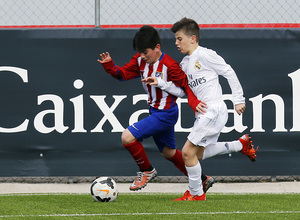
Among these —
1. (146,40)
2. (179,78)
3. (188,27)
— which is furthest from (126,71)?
(188,27)

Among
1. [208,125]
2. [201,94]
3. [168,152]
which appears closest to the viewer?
[208,125]

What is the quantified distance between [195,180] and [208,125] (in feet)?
1.85

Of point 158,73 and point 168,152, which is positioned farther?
point 168,152

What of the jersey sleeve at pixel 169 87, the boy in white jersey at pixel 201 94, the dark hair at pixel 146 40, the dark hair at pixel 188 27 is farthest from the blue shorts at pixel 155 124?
the dark hair at pixel 188 27

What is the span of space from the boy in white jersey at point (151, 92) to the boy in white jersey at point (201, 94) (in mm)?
142

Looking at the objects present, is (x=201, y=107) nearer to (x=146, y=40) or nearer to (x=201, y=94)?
(x=201, y=94)

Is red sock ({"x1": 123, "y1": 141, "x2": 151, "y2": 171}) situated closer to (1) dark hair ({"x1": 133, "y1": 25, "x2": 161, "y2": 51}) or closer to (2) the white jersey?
(2) the white jersey

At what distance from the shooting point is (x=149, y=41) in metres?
7.10

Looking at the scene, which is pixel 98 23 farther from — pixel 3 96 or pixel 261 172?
pixel 261 172

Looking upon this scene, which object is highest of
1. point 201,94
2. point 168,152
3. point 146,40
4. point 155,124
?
point 146,40

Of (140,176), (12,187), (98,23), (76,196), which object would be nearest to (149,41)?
(140,176)

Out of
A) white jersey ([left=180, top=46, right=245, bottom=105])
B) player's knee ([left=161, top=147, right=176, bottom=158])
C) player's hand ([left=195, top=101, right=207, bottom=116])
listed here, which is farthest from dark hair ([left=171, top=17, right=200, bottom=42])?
player's knee ([left=161, top=147, right=176, bottom=158])

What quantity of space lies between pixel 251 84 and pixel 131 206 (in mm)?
3476

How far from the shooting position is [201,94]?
6.96m
